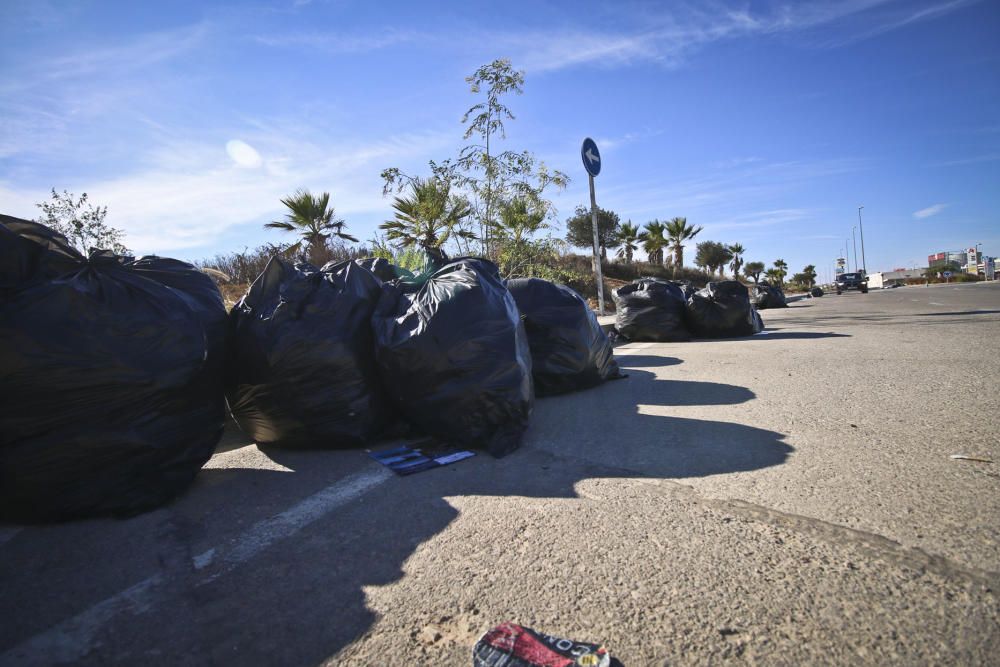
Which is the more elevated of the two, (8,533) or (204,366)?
(204,366)

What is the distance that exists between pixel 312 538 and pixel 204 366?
→ 0.90 m

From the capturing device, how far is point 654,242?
1346 inches

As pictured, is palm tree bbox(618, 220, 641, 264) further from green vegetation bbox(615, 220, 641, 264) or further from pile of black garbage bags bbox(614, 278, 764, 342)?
pile of black garbage bags bbox(614, 278, 764, 342)

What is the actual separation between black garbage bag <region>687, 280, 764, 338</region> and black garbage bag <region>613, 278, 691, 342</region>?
15cm

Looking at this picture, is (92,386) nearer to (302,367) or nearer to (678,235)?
(302,367)

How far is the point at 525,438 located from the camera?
7.82 feet

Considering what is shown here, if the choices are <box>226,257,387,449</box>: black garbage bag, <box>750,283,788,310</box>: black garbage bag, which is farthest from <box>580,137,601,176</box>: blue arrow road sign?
<box>750,283,788,310</box>: black garbage bag

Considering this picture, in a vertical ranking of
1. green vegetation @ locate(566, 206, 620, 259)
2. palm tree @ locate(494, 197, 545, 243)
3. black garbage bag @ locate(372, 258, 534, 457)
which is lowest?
black garbage bag @ locate(372, 258, 534, 457)

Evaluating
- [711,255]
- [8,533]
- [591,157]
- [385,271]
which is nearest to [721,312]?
[591,157]

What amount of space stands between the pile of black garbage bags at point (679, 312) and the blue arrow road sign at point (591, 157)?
2.25 meters

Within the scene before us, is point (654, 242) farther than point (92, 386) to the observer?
Yes

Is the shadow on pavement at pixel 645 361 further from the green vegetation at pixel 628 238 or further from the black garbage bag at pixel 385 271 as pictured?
the green vegetation at pixel 628 238

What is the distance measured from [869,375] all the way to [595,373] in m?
1.78

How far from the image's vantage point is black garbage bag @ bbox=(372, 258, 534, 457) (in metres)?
2.27
